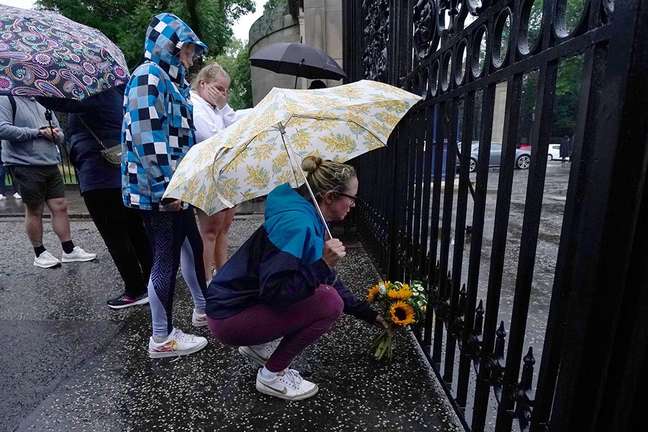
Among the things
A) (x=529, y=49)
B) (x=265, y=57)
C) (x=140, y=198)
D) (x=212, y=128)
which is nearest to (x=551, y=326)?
(x=529, y=49)

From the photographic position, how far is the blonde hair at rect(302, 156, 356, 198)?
6.66ft

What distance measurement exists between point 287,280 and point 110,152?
1.96 metres

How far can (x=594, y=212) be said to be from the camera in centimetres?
108

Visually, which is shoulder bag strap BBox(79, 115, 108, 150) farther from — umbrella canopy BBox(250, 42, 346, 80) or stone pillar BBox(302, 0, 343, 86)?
stone pillar BBox(302, 0, 343, 86)

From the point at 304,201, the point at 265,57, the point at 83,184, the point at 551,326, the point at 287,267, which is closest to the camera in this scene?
the point at 551,326

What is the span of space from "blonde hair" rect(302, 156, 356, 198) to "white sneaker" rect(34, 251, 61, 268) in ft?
12.3

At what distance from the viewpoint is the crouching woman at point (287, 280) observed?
184 cm

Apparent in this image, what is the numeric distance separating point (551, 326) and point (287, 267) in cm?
99

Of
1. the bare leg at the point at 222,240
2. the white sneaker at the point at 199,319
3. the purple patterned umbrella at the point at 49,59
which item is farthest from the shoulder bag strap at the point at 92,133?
the white sneaker at the point at 199,319

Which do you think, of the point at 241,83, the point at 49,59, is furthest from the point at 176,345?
the point at 241,83

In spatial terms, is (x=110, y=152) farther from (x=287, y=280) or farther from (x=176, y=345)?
(x=287, y=280)

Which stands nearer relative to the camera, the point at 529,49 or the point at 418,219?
the point at 529,49

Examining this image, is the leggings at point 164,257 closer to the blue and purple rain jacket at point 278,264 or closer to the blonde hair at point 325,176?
the blue and purple rain jacket at point 278,264

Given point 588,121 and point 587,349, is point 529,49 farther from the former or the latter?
point 587,349
